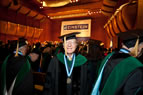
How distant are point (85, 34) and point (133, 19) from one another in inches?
319

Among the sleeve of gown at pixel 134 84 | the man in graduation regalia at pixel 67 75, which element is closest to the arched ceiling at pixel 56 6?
the man in graduation regalia at pixel 67 75

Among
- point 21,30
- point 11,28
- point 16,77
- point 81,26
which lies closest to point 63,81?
point 16,77

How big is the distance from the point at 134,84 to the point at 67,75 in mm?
1050

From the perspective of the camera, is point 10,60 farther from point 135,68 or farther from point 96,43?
point 96,43

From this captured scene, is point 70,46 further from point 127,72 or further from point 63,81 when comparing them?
point 127,72

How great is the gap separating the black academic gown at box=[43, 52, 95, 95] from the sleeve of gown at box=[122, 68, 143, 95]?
0.83 metres

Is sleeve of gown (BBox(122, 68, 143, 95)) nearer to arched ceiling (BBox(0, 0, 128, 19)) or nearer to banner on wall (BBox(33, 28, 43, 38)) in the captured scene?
arched ceiling (BBox(0, 0, 128, 19))

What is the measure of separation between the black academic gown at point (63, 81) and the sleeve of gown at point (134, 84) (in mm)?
831

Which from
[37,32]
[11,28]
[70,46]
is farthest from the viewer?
[37,32]

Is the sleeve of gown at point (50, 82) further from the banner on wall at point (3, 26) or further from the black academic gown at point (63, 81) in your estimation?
the banner on wall at point (3, 26)

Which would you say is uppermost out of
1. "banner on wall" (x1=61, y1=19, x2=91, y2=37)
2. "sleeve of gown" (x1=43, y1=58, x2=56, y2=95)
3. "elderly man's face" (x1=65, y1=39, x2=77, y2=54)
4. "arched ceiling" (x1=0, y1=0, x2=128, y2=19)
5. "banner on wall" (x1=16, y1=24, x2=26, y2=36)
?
"arched ceiling" (x1=0, y1=0, x2=128, y2=19)

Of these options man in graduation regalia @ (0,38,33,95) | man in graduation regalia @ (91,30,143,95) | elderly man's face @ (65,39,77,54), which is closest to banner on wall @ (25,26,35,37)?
man in graduation regalia @ (0,38,33,95)

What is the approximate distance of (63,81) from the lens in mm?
1690

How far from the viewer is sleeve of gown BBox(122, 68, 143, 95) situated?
0.95 meters
